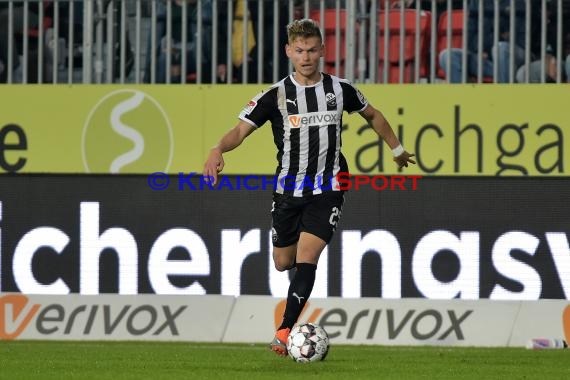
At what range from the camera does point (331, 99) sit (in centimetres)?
923

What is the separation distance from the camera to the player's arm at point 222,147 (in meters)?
8.52

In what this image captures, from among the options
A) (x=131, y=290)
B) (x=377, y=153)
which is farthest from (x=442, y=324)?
(x=131, y=290)

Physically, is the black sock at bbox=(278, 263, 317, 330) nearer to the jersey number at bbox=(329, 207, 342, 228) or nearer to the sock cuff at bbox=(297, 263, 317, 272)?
the sock cuff at bbox=(297, 263, 317, 272)

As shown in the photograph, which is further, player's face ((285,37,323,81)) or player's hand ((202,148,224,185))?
player's face ((285,37,323,81))

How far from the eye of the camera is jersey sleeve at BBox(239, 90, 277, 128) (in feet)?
30.1

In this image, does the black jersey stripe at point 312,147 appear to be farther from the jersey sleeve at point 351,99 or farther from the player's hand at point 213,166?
the player's hand at point 213,166

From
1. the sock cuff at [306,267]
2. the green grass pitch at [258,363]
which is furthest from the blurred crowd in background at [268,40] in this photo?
the sock cuff at [306,267]

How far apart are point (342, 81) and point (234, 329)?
414 centimetres

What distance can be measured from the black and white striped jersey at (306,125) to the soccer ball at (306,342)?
3.41 feet

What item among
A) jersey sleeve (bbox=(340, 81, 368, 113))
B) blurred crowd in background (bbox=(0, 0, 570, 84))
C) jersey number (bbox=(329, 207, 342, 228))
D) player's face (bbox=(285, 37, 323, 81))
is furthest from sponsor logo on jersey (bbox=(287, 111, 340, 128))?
blurred crowd in background (bbox=(0, 0, 570, 84))

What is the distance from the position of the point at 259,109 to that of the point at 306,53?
525 millimetres

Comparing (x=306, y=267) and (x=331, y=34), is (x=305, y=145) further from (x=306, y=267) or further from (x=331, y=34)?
(x=331, y=34)

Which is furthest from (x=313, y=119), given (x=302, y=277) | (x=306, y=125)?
(x=302, y=277)

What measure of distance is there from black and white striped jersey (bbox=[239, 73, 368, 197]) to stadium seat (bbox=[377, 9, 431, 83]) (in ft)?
14.0
